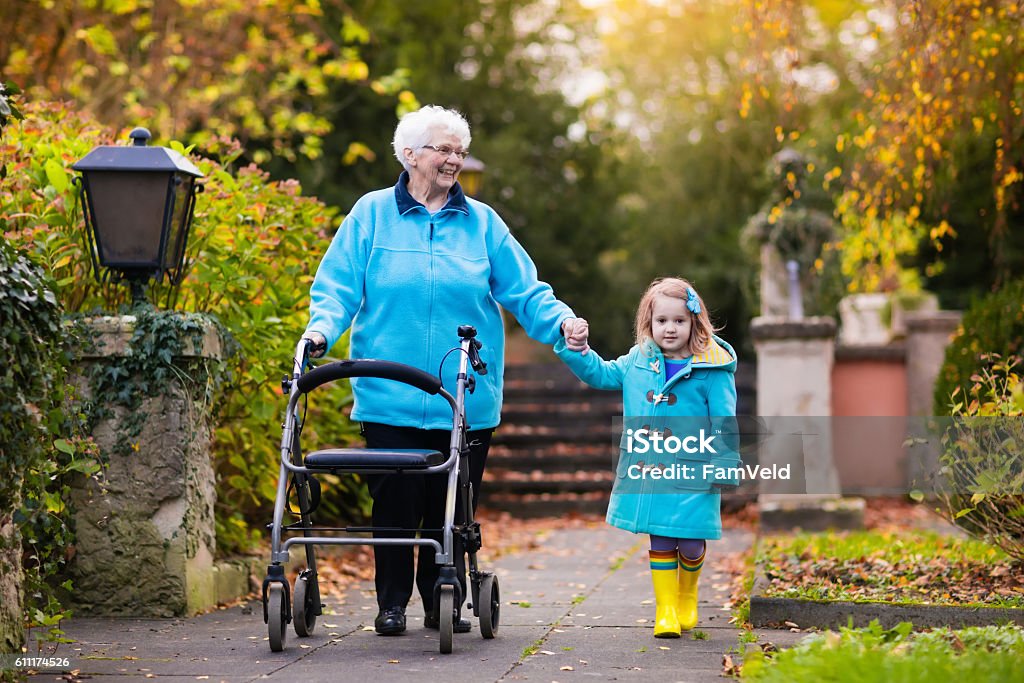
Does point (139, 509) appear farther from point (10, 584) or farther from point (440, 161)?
point (440, 161)

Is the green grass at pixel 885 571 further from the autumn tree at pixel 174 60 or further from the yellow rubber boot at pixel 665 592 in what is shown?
the autumn tree at pixel 174 60

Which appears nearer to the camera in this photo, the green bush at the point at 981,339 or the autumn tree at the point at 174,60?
the green bush at the point at 981,339

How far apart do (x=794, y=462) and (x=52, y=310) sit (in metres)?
4.67

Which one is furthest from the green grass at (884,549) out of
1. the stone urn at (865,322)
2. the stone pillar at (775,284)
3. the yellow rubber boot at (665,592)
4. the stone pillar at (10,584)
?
the stone urn at (865,322)

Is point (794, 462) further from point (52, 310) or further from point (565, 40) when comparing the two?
point (565, 40)

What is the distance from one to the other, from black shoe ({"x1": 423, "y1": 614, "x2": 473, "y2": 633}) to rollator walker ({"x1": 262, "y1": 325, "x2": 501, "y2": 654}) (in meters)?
0.11

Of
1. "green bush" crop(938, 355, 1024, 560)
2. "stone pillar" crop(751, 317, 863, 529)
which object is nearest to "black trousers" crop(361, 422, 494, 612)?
"green bush" crop(938, 355, 1024, 560)

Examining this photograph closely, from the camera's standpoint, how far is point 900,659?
11.5 ft

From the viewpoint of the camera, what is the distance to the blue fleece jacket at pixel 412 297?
15.8ft

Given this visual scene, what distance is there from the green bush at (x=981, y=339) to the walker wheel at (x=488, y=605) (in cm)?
355

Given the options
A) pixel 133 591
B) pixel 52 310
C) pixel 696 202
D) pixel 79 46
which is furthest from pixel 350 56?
pixel 696 202

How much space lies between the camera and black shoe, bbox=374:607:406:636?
16.1ft

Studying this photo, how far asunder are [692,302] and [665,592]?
111cm

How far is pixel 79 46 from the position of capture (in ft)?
44.8
